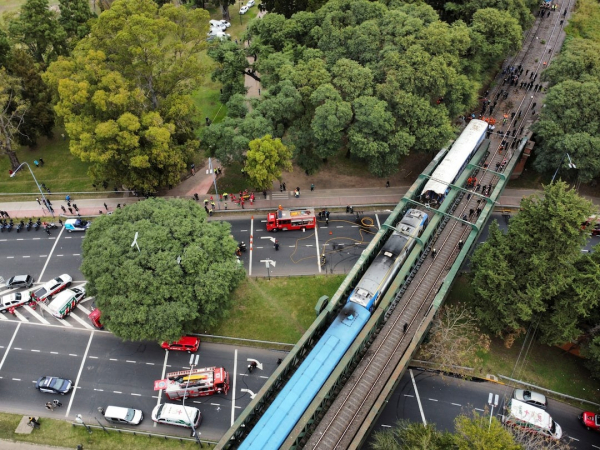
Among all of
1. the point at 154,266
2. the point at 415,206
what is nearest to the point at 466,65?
the point at 415,206

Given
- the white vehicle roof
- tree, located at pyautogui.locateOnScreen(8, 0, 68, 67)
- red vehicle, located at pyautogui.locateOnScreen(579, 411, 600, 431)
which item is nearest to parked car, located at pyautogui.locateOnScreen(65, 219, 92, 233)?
tree, located at pyautogui.locateOnScreen(8, 0, 68, 67)

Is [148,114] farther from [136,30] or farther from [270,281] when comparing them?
[270,281]

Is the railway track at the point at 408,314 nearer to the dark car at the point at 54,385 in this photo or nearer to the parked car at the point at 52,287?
the dark car at the point at 54,385

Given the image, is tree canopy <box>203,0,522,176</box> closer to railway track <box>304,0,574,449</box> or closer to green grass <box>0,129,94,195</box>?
railway track <box>304,0,574,449</box>

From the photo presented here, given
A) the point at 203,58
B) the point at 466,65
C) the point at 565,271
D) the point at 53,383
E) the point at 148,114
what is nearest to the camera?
the point at 565,271

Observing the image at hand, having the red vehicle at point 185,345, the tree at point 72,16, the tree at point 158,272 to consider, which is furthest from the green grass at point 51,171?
the red vehicle at point 185,345

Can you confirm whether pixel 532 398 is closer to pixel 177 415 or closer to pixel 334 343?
pixel 334 343
